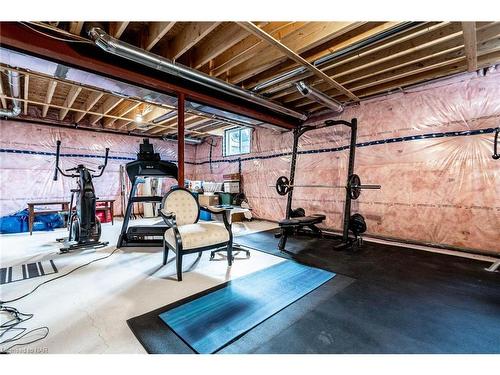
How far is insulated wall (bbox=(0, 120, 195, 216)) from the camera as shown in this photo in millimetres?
5891

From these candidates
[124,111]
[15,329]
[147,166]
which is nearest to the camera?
[15,329]

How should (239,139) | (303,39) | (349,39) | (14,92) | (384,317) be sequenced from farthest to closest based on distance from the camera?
1. (239,139)
2. (14,92)
3. (349,39)
4. (303,39)
5. (384,317)

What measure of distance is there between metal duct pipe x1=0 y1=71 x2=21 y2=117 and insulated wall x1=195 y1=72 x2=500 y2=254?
5882 mm

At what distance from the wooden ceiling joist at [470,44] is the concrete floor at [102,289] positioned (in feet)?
11.9

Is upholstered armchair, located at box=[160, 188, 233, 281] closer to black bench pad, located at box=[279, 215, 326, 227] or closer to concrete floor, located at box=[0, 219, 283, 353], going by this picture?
concrete floor, located at box=[0, 219, 283, 353]

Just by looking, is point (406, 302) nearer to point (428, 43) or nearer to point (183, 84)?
point (428, 43)

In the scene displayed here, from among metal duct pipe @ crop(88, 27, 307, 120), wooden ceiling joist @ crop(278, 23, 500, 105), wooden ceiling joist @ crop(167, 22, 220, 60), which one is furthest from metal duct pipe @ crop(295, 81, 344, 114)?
wooden ceiling joist @ crop(167, 22, 220, 60)

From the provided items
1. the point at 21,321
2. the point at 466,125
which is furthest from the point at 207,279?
the point at 466,125

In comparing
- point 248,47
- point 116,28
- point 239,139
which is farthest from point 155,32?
point 239,139

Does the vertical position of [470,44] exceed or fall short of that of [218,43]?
it falls short

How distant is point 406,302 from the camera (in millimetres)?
2178

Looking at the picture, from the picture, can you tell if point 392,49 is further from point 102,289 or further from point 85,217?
point 85,217

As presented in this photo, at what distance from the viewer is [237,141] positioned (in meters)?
7.94

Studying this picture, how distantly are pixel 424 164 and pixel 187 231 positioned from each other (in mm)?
4344
